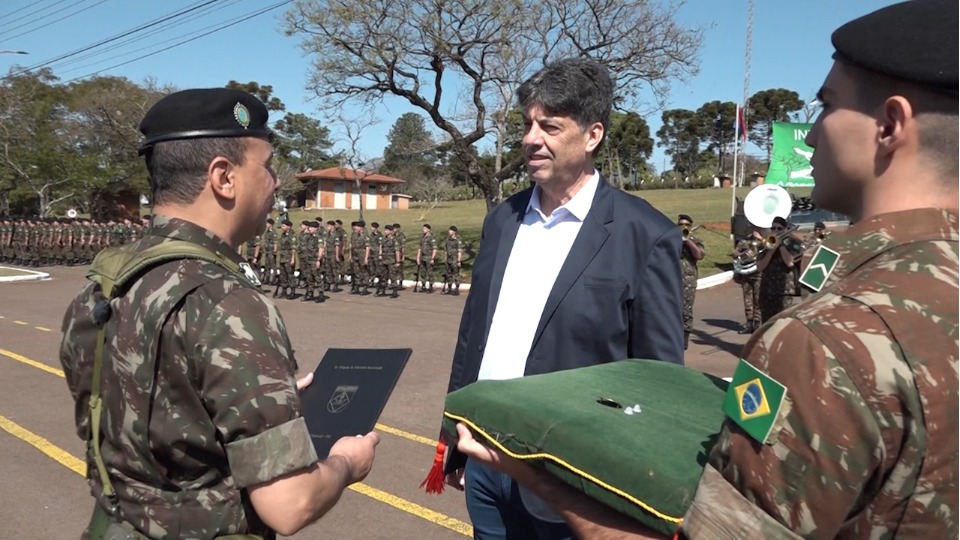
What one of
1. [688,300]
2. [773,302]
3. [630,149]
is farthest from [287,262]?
[630,149]

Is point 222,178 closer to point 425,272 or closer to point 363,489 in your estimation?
point 363,489

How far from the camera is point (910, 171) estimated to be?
1043 mm

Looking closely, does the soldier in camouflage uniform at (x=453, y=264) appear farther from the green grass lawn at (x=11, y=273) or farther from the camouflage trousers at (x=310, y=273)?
the green grass lawn at (x=11, y=273)

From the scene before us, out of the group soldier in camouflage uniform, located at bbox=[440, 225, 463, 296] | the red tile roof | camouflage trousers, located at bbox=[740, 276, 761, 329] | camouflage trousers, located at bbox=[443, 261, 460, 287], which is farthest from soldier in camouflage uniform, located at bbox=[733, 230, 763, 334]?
the red tile roof

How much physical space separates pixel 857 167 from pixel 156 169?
4.91 ft

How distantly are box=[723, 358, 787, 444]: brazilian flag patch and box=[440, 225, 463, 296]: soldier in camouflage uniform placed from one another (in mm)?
15658

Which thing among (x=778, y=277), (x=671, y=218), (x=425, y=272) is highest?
(x=671, y=218)

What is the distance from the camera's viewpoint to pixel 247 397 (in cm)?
147

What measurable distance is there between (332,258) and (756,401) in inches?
661

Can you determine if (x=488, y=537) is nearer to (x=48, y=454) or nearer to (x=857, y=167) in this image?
(x=857, y=167)

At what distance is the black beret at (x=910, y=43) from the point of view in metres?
0.96

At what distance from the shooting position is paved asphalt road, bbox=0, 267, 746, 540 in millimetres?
4027

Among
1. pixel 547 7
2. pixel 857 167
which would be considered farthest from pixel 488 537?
pixel 547 7

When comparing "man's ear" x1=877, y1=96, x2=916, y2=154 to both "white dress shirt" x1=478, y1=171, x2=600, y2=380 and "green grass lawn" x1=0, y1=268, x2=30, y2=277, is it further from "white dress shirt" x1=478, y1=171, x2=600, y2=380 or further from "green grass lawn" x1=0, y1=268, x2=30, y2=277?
"green grass lawn" x1=0, y1=268, x2=30, y2=277
